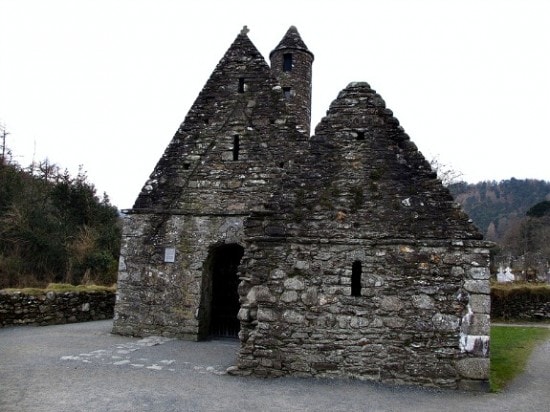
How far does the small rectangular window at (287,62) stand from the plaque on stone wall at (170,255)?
8.56 meters

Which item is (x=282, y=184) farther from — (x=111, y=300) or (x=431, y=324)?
(x=111, y=300)

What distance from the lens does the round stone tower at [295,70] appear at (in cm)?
1673

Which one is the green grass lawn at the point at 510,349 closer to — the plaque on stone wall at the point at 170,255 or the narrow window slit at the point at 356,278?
the narrow window slit at the point at 356,278

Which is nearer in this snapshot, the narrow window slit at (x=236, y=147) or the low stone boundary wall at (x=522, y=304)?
the narrow window slit at (x=236, y=147)

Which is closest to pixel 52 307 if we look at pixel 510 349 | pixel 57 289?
pixel 57 289

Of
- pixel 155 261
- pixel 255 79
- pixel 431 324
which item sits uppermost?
pixel 255 79

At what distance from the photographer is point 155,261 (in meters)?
11.7

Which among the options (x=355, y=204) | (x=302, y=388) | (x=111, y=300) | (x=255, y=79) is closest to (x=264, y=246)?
(x=355, y=204)

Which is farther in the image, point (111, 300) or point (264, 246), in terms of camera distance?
point (111, 300)

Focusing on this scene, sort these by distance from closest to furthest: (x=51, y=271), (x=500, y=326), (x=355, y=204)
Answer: (x=355, y=204), (x=500, y=326), (x=51, y=271)

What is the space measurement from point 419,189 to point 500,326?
1169cm

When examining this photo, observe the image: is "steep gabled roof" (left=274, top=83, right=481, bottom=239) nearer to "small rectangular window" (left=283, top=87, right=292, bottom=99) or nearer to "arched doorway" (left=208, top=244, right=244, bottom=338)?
"arched doorway" (left=208, top=244, right=244, bottom=338)

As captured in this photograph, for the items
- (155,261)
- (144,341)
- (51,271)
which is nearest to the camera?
(144,341)

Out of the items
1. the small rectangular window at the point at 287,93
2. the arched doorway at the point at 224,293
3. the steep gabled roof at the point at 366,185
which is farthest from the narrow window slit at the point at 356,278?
the small rectangular window at the point at 287,93
